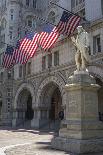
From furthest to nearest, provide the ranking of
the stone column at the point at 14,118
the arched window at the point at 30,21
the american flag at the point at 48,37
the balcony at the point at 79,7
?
the arched window at the point at 30,21 < the stone column at the point at 14,118 < the balcony at the point at 79,7 < the american flag at the point at 48,37

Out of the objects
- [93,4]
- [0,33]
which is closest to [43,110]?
[93,4]

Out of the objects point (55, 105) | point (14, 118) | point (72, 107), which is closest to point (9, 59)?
point (55, 105)

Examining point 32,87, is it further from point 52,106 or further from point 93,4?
point 93,4

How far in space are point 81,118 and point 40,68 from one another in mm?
26499

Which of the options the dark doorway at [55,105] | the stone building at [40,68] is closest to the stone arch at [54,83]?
the stone building at [40,68]

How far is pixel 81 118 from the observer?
1570 centimetres

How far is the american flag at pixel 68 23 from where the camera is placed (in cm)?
2938

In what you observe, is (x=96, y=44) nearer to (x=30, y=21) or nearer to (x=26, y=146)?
(x=26, y=146)

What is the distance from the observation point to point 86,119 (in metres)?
15.8

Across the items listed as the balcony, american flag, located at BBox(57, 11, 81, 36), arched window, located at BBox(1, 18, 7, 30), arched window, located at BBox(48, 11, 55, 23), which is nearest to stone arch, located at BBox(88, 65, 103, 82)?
american flag, located at BBox(57, 11, 81, 36)

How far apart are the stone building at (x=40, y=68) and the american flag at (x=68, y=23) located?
3602 mm

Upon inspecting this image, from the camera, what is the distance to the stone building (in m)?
34.0

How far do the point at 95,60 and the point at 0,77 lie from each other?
25102 millimetres

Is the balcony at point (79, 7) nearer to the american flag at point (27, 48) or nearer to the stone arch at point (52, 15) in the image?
the stone arch at point (52, 15)
